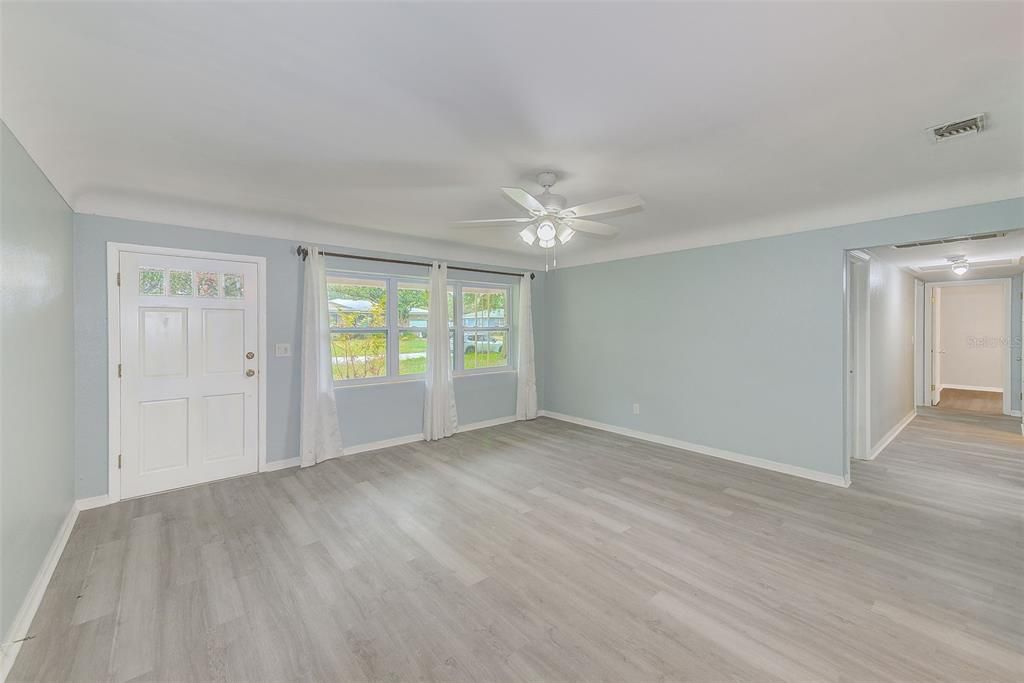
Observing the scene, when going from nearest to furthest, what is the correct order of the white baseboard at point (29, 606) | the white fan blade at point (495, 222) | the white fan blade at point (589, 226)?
Answer: the white baseboard at point (29, 606) < the white fan blade at point (495, 222) < the white fan blade at point (589, 226)

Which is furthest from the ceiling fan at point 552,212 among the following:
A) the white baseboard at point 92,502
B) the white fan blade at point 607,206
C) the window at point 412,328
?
the white baseboard at point 92,502

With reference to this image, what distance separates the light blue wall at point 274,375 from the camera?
3127mm

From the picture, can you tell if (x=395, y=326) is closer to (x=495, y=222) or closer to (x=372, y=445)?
(x=372, y=445)

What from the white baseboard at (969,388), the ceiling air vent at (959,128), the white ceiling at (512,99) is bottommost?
the white baseboard at (969,388)

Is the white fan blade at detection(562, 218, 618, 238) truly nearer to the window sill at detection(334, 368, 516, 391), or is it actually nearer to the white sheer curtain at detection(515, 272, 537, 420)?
the white sheer curtain at detection(515, 272, 537, 420)

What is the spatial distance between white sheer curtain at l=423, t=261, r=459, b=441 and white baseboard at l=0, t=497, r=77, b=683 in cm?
304

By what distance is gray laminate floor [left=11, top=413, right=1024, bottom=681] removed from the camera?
1.69m

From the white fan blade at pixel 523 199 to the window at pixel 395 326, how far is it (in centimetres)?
270

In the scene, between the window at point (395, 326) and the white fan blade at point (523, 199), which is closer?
the white fan blade at point (523, 199)

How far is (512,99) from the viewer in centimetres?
189

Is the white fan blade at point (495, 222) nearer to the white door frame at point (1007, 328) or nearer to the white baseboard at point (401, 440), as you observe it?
the white baseboard at point (401, 440)

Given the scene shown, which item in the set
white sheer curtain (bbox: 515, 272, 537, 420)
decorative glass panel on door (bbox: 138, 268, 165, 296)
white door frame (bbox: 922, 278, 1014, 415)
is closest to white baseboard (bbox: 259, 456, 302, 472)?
decorative glass panel on door (bbox: 138, 268, 165, 296)

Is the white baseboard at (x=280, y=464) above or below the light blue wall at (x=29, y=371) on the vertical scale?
below

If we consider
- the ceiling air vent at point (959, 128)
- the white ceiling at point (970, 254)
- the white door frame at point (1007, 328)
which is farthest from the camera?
the white door frame at point (1007, 328)
